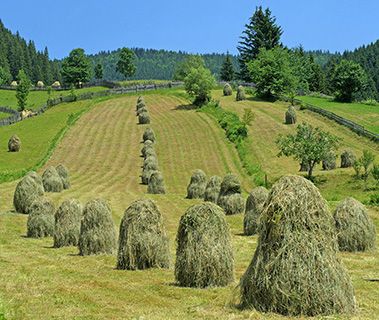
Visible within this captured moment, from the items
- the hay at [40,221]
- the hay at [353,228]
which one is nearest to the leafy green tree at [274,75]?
the hay at [40,221]

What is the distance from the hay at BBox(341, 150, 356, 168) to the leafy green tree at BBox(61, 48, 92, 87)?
321ft

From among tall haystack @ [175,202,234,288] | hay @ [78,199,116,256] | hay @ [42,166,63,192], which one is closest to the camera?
tall haystack @ [175,202,234,288]

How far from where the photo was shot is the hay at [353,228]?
23453 millimetres

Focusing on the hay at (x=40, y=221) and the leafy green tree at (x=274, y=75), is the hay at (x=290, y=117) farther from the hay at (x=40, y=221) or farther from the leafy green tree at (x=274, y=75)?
the hay at (x=40, y=221)

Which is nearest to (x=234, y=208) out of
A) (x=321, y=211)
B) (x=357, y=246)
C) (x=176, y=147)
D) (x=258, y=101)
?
(x=357, y=246)

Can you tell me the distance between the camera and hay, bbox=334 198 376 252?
2345cm

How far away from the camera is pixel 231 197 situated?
36.8 m

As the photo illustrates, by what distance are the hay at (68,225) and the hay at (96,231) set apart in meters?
2.83

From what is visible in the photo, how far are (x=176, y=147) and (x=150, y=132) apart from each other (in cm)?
513

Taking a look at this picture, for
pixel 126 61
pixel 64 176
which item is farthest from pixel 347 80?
pixel 126 61

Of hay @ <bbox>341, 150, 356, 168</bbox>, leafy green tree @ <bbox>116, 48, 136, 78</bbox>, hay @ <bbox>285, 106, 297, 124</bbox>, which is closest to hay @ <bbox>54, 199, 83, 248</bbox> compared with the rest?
hay @ <bbox>341, 150, 356, 168</bbox>

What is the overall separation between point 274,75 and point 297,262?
8677cm

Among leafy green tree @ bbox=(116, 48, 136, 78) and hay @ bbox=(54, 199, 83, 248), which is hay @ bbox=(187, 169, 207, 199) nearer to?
hay @ bbox=(54, 199, 83, 248)

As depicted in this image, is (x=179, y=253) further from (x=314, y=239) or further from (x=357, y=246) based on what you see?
(x=357, y=246)
